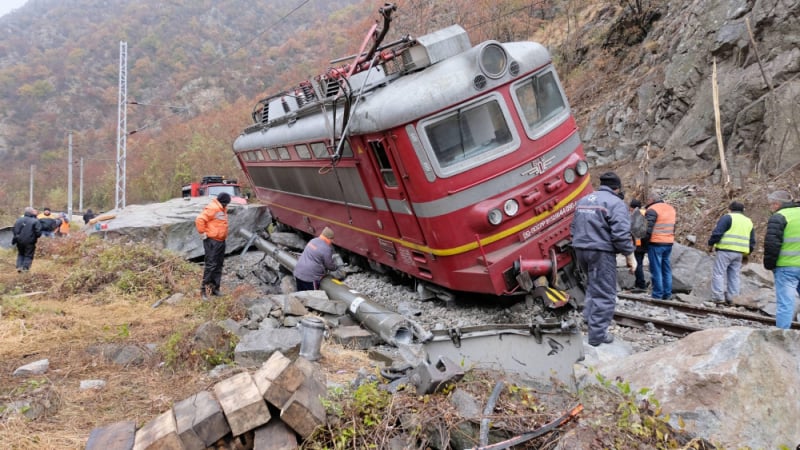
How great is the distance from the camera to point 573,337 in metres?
4.48

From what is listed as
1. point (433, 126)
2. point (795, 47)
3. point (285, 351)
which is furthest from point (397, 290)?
point (795, 47)

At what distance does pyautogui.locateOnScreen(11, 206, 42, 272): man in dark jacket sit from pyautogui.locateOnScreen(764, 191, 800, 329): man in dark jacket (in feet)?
40.4

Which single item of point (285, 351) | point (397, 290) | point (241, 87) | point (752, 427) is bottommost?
point (397, 290)

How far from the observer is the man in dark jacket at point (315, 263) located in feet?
25.6

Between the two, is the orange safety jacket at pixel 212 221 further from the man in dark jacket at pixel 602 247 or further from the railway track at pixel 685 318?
the railway track at pixel 685 318

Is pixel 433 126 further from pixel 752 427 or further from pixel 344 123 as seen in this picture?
pixel 752 427

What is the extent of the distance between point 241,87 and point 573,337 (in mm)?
61299

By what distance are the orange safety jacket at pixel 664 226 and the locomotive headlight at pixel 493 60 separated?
138 inches

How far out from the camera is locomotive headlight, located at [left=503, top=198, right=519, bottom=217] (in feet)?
20.2

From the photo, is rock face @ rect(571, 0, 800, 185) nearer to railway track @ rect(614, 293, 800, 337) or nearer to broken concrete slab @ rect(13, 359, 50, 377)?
railway track @ rect(614, 293, 800, 337)

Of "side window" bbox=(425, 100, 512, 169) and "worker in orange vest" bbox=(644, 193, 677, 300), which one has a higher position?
"side window" bbox=(425, 100, 512, 169)

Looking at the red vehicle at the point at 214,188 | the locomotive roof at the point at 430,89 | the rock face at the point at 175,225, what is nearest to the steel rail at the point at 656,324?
the locomotive roof at the point at 430,89

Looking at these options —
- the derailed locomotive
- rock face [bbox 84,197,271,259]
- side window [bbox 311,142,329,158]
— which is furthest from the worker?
rock face [bbox 84,197,271,259]

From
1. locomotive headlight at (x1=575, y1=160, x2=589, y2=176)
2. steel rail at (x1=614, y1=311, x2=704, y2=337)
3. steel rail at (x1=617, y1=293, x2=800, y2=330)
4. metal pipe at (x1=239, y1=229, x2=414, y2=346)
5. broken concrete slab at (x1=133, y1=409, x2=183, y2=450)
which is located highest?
broken concrete slab at (x1=133, y1=409, x2=183, y2=450)
